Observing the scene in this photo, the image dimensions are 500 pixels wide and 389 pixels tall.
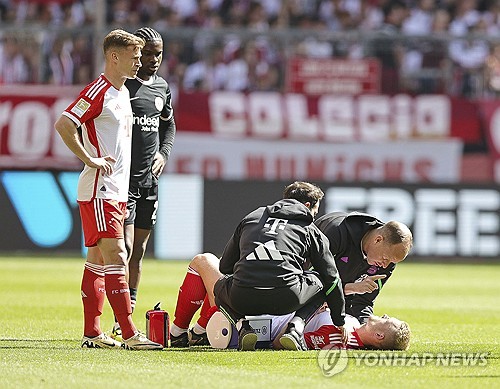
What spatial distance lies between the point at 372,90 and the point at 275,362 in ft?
52.7

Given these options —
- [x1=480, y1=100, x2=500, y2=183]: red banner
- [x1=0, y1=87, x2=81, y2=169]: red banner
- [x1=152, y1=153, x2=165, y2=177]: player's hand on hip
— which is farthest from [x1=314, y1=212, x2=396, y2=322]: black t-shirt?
[x1=480, y1=100, x2=500, y2=183]: red banner

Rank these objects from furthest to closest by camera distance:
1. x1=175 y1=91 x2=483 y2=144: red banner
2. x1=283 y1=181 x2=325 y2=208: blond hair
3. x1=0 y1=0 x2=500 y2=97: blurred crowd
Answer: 1. x1=175 y1=91 x2=483 y2=144: red banner
2. x1=0 y1=0 x2=500 y2=97: blurred crowd
3. x1=283 y1=181 x2=325 y2=208: blond hair

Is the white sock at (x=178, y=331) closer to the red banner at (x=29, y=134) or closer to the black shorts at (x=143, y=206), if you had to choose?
the black shorts at (x=143, y=206)

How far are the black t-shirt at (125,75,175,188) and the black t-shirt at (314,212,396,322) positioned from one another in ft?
5.28

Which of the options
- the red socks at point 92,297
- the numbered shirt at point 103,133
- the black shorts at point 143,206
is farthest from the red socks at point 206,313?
the numbered shirt at point 103,133

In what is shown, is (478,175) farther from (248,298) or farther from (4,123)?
(248,298)

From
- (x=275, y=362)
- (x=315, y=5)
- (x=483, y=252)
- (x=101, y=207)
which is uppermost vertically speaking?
(x=315, y=5)

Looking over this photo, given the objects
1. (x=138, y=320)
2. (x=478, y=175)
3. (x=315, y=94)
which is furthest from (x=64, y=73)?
(x=138, y=320)

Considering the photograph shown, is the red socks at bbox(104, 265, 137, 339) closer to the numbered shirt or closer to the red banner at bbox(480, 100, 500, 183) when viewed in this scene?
the numbered shirt

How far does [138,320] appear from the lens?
1141 cm

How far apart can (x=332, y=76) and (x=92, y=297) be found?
49.9 ft

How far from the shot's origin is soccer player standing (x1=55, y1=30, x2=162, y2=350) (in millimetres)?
8617

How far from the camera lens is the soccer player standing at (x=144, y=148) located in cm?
973

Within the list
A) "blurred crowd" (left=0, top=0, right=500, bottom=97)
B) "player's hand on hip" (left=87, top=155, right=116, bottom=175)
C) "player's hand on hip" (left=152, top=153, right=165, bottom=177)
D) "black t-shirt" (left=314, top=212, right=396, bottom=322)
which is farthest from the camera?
"blurred crowd" (left=0, top=0, right=500, bottom=97)
